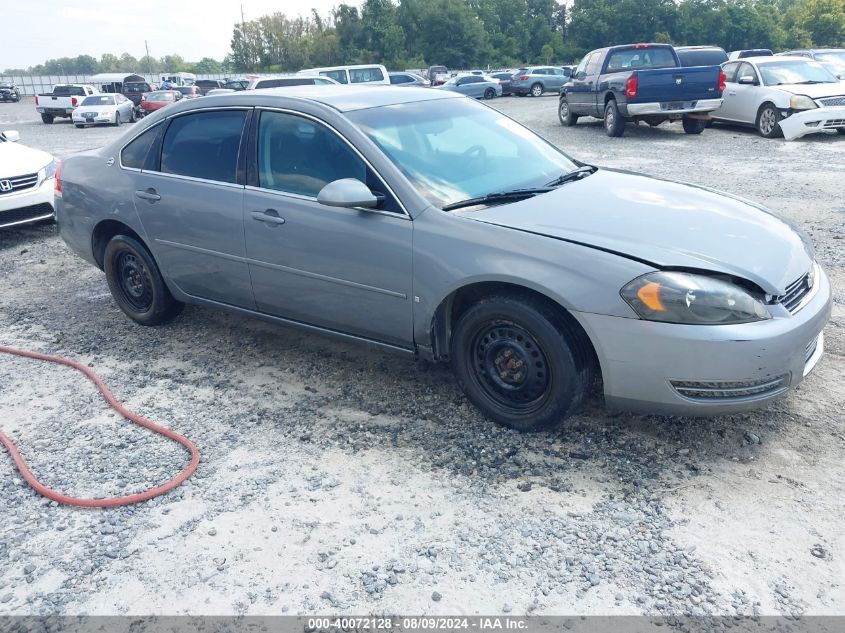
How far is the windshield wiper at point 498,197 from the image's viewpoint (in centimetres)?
381

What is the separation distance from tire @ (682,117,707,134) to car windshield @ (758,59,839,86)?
56.4 inches

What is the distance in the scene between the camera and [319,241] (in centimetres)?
406

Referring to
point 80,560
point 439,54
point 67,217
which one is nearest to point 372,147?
point 80,560

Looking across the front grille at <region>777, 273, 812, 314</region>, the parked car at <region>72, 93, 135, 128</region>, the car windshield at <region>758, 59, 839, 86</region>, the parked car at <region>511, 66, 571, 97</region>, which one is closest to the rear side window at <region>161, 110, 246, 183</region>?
the front grille at <region>777, 273, 812, 314</region>

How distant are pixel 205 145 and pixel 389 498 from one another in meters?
2.71

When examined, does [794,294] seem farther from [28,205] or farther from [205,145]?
[28,205]

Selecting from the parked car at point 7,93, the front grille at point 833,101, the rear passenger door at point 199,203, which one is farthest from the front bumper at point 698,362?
the parked car at point 7,93

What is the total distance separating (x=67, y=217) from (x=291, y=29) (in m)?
92.8

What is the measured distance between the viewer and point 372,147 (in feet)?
12.9

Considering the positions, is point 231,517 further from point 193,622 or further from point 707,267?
point 707,267

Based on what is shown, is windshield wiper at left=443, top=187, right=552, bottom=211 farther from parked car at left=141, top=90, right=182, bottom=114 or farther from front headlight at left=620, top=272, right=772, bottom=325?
parked car at left=141, top=90, right=182, bottom=114

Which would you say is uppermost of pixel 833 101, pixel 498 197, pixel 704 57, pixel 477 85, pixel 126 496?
pixel 704 57

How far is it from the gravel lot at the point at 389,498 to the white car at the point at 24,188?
3.92 meters

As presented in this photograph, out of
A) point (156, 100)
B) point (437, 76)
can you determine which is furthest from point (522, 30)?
point (156, 100)
